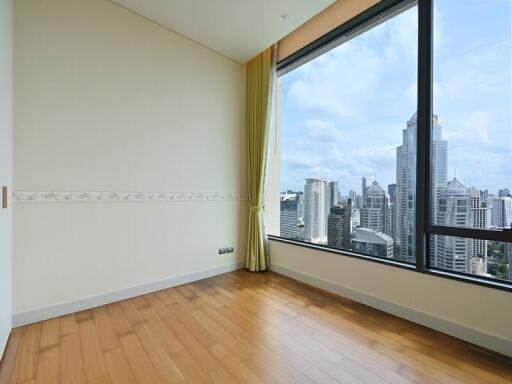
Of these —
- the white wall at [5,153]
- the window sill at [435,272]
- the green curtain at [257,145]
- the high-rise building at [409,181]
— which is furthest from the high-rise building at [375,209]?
the white wall at [5,153]

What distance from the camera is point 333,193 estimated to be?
2.80 meters

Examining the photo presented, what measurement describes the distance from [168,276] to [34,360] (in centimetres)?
128

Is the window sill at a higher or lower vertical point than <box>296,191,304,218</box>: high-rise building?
lower

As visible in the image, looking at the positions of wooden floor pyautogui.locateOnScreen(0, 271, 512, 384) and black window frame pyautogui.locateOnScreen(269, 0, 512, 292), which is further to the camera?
black window frame pyautogui.locateOnScreen(269, 0, 512, 292)

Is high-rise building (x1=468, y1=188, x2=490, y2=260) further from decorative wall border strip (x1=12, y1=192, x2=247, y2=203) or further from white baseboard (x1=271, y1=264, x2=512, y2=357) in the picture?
decorative wall border strip (x1=12, y1=192, x2=247, y2=203)

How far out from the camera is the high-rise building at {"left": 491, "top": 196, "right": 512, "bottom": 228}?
64.9 inches

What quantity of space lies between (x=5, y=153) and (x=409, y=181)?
3.15 meters

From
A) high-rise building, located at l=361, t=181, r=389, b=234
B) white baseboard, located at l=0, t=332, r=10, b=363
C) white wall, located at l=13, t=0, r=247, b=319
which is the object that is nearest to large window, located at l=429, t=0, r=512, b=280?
high-rise building, located at l=361, t=181, r=389, b=234

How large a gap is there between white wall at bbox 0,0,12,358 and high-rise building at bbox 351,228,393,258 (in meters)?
2.89

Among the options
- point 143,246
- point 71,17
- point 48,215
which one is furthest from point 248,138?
point 48,215

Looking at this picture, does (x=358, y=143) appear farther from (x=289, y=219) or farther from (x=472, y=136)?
(x=289, y=219)

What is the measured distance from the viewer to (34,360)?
1533 millimetres

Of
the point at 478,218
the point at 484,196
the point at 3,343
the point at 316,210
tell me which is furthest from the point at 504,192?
the point at 3,343

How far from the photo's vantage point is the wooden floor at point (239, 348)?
1.42 metres
